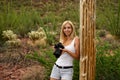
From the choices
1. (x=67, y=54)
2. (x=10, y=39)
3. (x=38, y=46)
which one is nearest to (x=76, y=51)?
(x=67, y=54)

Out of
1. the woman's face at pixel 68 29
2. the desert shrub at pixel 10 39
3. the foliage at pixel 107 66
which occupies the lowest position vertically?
the foliage at pixel 107 66

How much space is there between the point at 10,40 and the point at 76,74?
14.1 feet

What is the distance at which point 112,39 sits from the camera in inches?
410

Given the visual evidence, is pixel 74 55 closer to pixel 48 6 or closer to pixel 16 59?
pixel 16 59

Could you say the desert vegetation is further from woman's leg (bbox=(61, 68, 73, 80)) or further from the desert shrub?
woman's leg (bbox=(61, 68, 73, 80))

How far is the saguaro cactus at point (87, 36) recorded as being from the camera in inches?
185

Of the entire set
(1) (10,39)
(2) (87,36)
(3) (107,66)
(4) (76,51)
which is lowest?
(3) (107,66)

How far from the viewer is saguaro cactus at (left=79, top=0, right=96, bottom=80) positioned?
4707mm

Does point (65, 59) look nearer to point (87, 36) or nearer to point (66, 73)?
point (66, 73)

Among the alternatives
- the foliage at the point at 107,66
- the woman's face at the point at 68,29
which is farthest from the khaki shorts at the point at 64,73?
the foliage at the point at 107,66

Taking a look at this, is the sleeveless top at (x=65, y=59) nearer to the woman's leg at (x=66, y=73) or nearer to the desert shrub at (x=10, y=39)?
the woman's leg at (x=66, y=73)

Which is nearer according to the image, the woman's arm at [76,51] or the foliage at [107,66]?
the woman's arm at [76,51]

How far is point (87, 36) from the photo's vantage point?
471 cm

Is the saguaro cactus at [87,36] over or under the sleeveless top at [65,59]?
over
